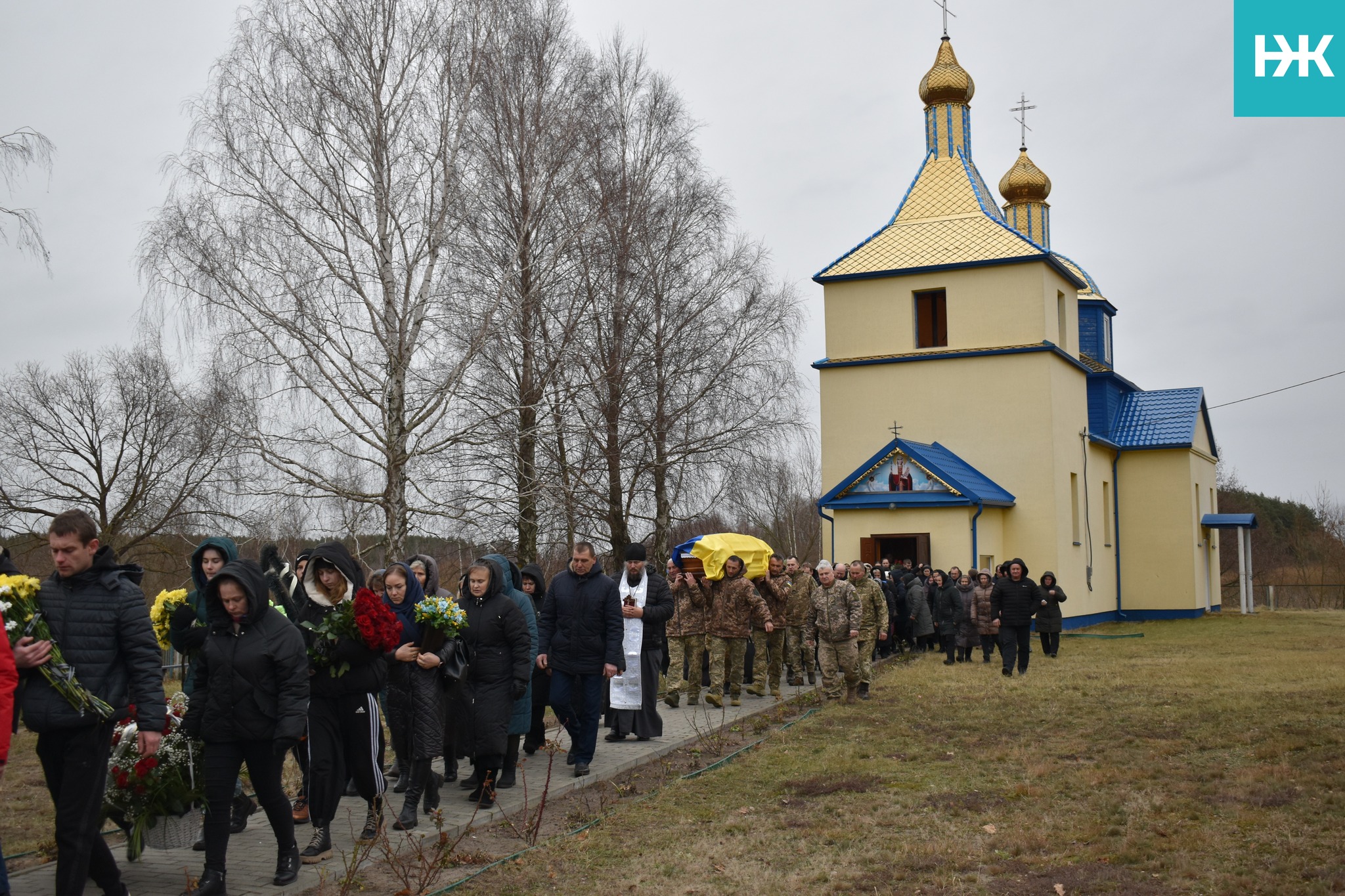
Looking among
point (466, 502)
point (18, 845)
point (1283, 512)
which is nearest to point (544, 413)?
point (466, 502)

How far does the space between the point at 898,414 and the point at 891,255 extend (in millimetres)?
4398

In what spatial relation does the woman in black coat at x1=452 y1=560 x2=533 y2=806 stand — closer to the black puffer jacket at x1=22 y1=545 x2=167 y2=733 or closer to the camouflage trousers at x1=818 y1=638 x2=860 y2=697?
the black puffer jacket at x1=22 y1=545 x2=167 y2=733

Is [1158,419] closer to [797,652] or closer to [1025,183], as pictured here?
[1025,183]

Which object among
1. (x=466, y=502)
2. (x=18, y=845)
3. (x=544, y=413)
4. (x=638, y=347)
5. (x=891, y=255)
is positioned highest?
(x=891, y=255)

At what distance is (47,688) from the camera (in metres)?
5.61

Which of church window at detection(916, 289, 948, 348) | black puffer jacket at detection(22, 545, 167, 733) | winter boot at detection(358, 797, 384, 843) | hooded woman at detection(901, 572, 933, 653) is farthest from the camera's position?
church window at detection(916, 289, 948, 348)

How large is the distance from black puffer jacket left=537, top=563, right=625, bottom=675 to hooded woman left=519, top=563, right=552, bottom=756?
380 millimetres

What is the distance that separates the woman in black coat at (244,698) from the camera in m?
6.37

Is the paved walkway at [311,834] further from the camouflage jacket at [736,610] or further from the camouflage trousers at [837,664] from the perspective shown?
the camouflage trousers at [837,664]

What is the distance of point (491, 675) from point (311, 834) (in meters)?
A: 1.72

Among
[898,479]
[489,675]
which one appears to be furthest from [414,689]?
[898,479]

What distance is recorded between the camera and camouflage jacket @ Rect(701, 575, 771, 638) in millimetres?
15000

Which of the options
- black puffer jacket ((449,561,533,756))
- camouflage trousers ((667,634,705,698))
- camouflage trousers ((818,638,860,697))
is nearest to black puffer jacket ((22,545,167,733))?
black puffer jacket ((449,561,533,756))

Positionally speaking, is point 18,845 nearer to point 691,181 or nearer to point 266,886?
point 266,886
